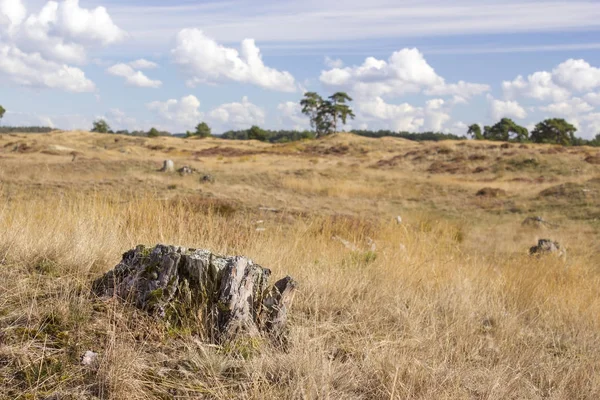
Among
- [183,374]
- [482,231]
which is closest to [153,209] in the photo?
[183,374]

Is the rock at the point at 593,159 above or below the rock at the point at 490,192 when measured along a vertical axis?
above

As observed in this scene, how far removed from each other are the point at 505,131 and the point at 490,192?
60.9m

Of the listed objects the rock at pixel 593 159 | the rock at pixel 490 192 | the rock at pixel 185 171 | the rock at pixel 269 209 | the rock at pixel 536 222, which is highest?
the rock at pixel 593 159

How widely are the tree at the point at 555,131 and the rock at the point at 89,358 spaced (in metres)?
77.6

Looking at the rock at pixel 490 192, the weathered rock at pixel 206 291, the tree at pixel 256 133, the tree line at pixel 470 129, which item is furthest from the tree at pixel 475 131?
the weathered rock at pixel 206 291

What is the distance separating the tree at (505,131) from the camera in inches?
2953

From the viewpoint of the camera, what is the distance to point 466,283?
16.4 ft

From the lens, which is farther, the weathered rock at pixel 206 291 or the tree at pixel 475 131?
the tree at pixel 475 131

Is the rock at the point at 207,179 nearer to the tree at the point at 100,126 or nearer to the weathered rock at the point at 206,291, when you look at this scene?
the weathered rock at the point at 206,291

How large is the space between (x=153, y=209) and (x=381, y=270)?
11.4ft

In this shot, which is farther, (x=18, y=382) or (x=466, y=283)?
(x=466, y=283)

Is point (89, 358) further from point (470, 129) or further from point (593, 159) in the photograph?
point (470, 129)

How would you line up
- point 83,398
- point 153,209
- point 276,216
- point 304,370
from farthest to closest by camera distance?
point 276,216 < point 153,209 < point 304,370 < point 83,398

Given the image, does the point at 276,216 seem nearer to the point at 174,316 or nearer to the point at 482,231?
the point at 482,231
